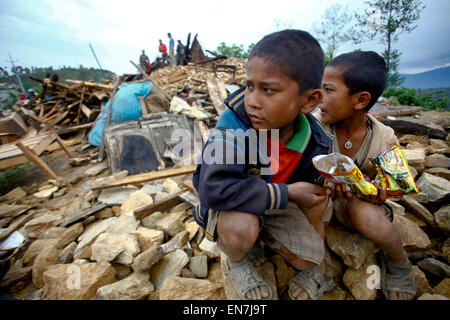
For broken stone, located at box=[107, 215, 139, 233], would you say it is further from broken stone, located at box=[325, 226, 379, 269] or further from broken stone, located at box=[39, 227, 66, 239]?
broken stone, located at box=[325, 226, 379, 269]

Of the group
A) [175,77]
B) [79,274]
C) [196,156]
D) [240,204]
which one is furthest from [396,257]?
[175,77]

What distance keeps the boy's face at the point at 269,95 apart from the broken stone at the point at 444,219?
1757 millimetres

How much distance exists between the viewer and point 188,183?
2.65 meters

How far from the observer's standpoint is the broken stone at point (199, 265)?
1604mm

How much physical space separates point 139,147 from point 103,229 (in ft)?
6.54

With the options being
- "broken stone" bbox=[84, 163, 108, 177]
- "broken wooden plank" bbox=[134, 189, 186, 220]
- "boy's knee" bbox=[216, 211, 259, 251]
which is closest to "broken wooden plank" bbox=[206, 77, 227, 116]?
"broken stone" bbox=[84, 163, 108, 177]

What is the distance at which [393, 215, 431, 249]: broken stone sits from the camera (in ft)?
5.09

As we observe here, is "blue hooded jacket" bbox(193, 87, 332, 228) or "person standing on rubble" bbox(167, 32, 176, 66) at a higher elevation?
"person standing on rubble" bbox(167, 32, 176, 66)

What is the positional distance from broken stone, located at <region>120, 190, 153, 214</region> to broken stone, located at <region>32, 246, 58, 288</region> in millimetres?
731

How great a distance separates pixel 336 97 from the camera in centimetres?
147

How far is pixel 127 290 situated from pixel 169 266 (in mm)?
352

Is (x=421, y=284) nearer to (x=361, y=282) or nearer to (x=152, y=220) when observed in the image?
(x=361, y=282)

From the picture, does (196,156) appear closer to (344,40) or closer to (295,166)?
(295,166)
